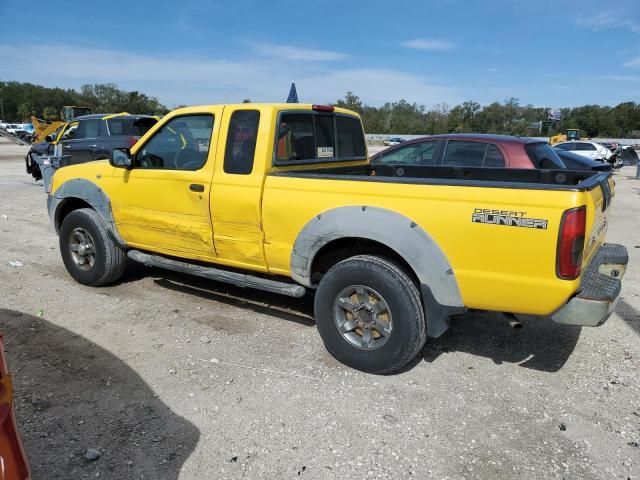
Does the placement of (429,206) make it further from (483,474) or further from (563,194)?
(483,474)

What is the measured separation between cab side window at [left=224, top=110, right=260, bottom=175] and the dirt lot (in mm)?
1429

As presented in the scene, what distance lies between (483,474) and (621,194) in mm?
14295

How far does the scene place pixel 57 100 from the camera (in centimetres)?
10156

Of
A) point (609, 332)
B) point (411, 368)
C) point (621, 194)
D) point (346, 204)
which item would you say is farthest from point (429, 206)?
point (621, 194)

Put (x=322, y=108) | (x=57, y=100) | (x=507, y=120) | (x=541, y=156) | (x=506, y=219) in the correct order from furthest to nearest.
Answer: (x=57, y=100)
(x=507, y=120)
(x=541, y=156)
(x=322, y=108)
(x=506, y=219)

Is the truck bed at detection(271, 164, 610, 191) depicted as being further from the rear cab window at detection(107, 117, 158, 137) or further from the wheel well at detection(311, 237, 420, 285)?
the rear cab window at detection(107, 117, 158, 137)

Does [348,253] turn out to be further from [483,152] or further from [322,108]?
[483,152]

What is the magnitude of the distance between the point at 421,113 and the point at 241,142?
107 m

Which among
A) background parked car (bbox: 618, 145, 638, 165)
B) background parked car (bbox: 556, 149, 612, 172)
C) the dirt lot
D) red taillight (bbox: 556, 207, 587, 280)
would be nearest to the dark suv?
the dirt lot

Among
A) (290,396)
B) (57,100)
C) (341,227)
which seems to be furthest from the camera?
(57,100)

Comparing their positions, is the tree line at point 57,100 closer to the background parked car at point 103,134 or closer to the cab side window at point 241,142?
the background parked car at point 103,134

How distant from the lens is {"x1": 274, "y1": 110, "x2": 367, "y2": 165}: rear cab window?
4.21 meters

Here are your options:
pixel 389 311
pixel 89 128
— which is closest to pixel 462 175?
pixel 389 311

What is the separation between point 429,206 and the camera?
3.18 meters
